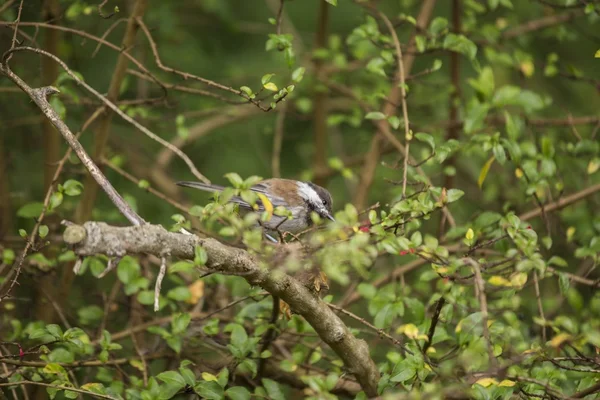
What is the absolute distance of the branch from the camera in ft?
8.51

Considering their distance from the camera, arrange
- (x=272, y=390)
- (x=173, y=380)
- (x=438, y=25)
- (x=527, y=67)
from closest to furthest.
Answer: (x=173, y=380)
(x=272, y=390)
(x=438, y=25)
(x=527, y=67)

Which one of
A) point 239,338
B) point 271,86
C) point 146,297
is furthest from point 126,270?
point 271,86

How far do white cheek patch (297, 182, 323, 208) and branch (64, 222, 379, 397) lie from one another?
7.18 ft

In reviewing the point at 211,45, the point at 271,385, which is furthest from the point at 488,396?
the point at 211,45

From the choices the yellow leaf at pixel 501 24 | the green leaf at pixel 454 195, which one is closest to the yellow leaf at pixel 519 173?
the green leaf at pixel 454 195

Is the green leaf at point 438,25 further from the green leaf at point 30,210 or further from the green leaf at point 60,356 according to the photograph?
the green leaf at point 60,356

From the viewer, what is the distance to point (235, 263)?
10.2ft

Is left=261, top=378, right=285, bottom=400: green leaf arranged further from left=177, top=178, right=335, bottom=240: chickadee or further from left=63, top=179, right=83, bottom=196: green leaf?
left=177, top=178, right=335, bottom=240: chickadee

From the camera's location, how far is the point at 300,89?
6.81 meters

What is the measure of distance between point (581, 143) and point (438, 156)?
139cm

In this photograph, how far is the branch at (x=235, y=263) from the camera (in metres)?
2.59

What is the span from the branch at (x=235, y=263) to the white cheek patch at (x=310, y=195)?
7.18ft

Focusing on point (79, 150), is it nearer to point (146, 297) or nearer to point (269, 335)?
point (146, 297)

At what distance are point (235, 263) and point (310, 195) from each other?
9.34 feet
